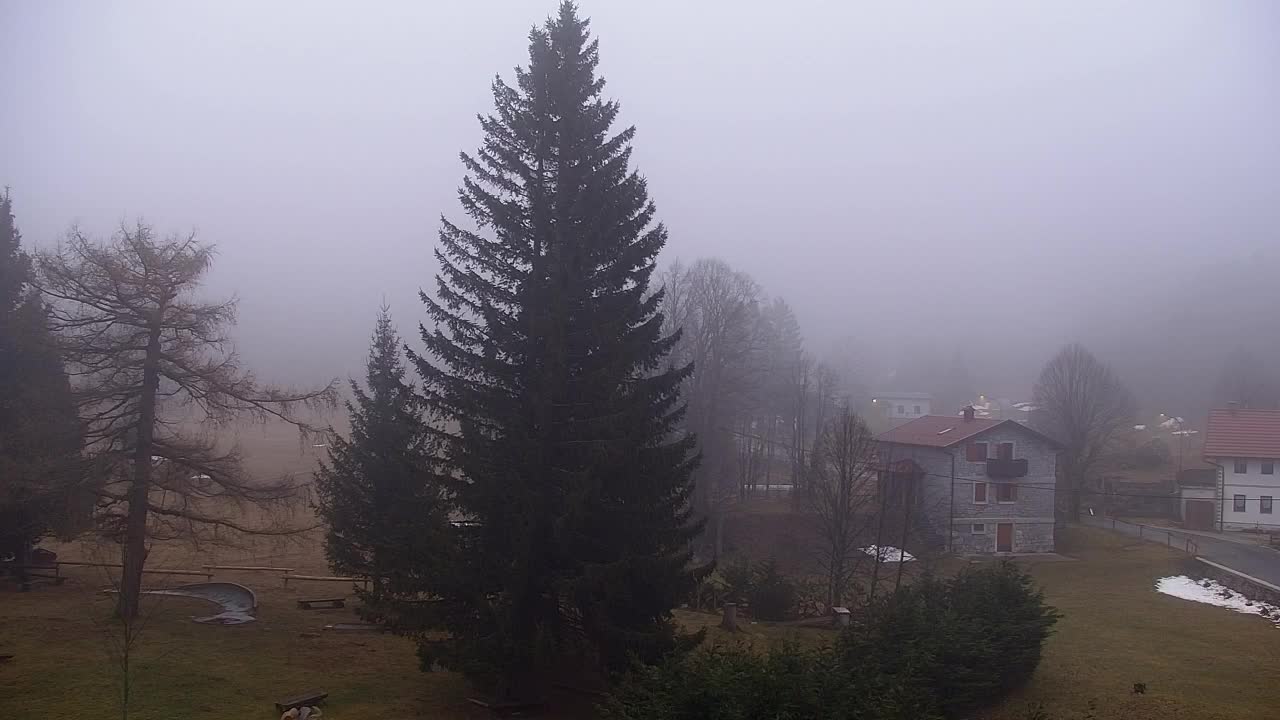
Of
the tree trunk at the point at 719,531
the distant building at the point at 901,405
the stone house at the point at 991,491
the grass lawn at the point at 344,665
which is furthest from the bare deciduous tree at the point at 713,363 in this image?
the distant building at the point at 901,405

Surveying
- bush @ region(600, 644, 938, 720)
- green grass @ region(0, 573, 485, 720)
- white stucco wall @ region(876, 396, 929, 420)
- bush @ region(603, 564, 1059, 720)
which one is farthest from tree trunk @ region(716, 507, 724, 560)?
white stucco wall @ region(876, 396, 929, 420)

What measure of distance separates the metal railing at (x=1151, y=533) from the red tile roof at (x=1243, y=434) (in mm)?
5401

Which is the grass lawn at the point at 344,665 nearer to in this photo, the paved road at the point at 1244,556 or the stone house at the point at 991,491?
the paved road at the point at 1244,556

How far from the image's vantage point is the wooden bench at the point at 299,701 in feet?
49.2

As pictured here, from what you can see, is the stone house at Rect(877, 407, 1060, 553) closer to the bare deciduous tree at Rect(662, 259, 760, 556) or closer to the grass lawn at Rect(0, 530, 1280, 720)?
the bare deciduous tree at Rect(662, 259, 760, 556)

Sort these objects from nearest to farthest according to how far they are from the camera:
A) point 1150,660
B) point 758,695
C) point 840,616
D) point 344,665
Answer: point 758,695 < point 344,665 < point 1150,660 < point 840,616

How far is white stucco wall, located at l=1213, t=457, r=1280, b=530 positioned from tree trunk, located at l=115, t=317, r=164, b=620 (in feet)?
177

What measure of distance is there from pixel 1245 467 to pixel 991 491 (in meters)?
15.6

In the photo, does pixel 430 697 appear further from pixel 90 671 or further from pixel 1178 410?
pixel 1178 410

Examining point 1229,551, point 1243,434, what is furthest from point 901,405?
point 1229,551

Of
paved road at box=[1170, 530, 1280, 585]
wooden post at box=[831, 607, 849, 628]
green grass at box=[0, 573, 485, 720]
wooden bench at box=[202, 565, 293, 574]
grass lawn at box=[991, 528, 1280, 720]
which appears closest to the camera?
green grass at box=[0, 573, 485, 720]

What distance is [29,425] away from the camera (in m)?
20.7

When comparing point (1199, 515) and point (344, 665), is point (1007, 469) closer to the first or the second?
point (1199, 515)

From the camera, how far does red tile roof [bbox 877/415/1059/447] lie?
47594 millimetres
